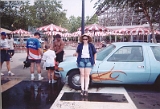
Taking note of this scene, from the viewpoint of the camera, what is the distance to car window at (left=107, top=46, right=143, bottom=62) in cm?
504

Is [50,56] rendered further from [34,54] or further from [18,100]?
[18,100]

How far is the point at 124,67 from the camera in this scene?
4.91 meters

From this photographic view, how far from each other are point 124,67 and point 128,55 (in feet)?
1.53

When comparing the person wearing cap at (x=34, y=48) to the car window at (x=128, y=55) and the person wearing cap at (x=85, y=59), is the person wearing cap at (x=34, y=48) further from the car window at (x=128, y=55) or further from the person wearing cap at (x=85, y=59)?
the car window at (x=128, y=55)

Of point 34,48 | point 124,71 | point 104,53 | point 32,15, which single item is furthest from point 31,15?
point 124,71

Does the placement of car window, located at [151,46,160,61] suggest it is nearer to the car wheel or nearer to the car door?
the car door

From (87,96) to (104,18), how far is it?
56.5 m

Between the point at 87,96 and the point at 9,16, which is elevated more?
the point at 9,16

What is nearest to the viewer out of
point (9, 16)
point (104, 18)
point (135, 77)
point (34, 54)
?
point (135, 77)

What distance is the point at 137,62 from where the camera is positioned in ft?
16.3

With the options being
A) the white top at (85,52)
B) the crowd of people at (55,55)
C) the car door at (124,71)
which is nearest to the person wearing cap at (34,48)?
the crowd of people at (55,55)

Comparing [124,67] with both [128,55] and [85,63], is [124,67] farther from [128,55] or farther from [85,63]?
[85,63]

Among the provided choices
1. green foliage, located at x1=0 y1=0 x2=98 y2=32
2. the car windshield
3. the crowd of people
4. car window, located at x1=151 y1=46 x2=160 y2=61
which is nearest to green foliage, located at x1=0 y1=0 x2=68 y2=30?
green foliage, located at x1=0 y1=0 x2=98 y2=32

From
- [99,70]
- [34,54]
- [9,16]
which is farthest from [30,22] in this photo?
[99,70]
